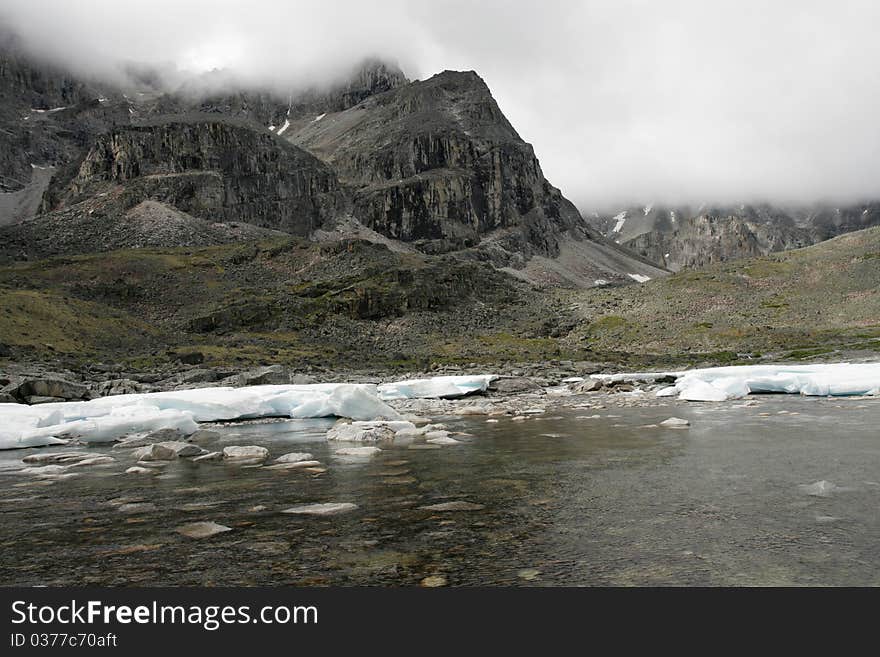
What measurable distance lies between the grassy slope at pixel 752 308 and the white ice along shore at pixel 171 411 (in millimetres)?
55008

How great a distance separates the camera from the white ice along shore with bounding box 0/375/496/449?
72.9 ft

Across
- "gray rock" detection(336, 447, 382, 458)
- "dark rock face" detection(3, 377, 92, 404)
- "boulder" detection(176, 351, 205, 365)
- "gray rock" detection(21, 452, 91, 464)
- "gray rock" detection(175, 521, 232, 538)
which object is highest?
"boulder" detection(176, 351, 205, 365)

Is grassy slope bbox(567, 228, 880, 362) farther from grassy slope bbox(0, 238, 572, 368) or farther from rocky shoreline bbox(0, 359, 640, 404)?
rocky shoreline bbox(0, 359, 640, 404)

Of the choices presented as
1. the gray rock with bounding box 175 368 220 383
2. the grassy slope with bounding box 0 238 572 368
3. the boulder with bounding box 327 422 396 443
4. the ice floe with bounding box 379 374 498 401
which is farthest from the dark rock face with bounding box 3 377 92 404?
the grassy slope with bounding box 0 238 572 368

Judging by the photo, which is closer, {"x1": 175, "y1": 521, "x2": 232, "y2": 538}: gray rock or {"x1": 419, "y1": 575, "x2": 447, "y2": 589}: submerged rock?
{"x1": 419, "y1": 575, "x2": 447, "y2": 589}: submerged rock

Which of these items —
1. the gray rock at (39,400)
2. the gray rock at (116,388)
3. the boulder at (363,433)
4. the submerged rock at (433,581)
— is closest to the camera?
Answer: the submerged rock at (433,581)


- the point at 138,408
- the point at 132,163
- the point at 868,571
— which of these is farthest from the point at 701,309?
the point at 132,163

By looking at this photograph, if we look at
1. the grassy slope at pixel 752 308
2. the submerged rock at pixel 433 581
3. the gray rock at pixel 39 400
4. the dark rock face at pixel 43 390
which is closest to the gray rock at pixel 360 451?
the submerged rock at pixel 433 581

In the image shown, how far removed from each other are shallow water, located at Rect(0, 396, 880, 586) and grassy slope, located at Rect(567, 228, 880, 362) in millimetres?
62052

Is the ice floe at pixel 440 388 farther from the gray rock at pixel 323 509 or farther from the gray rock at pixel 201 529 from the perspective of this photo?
the gray rock at pixel 201 529

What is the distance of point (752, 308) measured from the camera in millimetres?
98812

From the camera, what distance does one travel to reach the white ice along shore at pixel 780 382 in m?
32.3

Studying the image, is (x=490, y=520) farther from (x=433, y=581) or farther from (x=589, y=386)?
(x=589, y=386)

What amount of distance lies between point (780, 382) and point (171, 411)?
35106 mm
